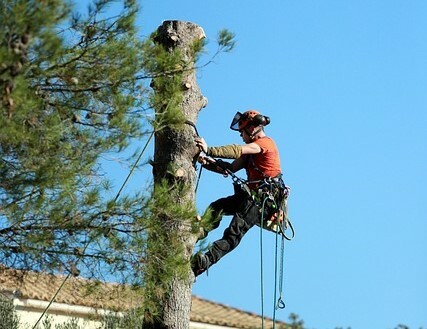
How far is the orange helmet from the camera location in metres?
12.5

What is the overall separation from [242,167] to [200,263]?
4.57 feet

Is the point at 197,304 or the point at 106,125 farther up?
the point at 197,304

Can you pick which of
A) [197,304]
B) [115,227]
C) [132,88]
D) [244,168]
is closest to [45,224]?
[115,227]

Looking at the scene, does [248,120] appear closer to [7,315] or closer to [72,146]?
[72,146]

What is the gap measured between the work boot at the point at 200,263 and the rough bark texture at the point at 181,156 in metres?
0.09

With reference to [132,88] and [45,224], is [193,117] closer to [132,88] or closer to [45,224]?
[132,88]

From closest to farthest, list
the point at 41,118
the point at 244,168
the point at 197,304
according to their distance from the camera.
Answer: the point at 41,118
the point at 244,168
the point at 197,304

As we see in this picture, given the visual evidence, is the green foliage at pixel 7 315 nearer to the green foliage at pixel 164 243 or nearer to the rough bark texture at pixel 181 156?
the rough bark texture at pixel 181 156

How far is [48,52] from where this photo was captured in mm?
9406

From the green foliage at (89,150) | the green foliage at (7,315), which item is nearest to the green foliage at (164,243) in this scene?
the green foliage at (89,150)

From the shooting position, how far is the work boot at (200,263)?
11578 mm

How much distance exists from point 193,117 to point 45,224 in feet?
6.18

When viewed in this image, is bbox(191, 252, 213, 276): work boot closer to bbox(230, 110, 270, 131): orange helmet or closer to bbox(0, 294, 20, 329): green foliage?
bbox(230, 110, 270, 131): orange helmet

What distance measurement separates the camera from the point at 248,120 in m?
12.5
